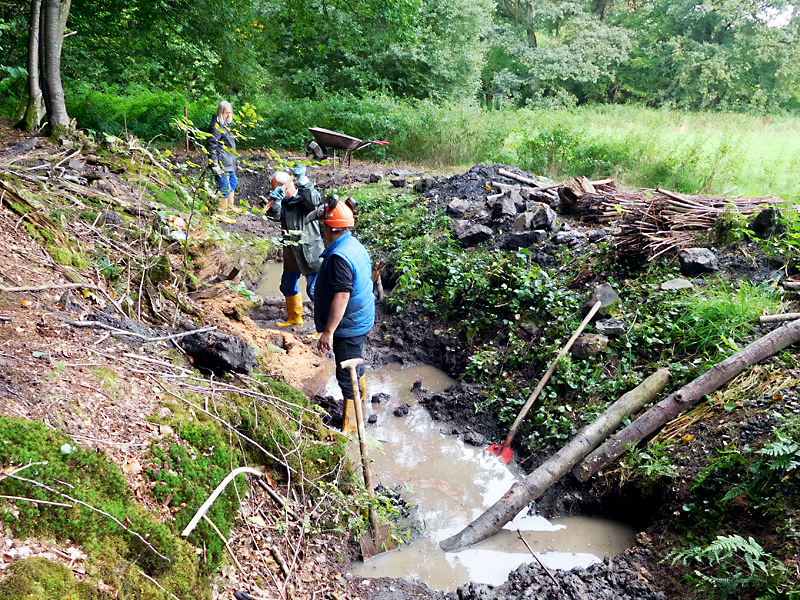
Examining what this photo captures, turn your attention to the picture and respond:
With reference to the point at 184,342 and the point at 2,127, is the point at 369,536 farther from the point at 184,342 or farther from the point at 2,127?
the point at 2,127

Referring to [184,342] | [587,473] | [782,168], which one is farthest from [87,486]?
[782,168]

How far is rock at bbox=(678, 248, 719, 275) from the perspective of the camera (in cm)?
599

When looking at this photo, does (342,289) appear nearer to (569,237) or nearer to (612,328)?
(612,328)

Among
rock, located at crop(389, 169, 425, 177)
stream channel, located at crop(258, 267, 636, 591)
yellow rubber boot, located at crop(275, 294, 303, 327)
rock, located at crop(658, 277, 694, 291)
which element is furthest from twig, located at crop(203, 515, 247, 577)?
rock, located at crop(389, 169, 425, 177)

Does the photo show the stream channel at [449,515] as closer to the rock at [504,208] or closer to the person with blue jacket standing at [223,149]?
the rock at [504,208]

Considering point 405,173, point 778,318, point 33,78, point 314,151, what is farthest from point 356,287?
point 314,151

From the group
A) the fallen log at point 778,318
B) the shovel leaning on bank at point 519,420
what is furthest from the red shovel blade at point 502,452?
the fallen log at point 778,318

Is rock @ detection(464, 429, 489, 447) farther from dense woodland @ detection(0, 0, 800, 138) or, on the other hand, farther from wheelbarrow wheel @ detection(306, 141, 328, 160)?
wheelbarrow wheel @ detection(306, 141, 328, 160)

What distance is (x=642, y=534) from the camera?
4047mm

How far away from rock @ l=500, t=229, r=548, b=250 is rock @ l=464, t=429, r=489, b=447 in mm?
3213

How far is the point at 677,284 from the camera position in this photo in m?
5.83

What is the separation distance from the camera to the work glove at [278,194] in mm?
6543

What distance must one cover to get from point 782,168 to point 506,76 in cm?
2045

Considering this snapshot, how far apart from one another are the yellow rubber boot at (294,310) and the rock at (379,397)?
2023 millimetres
